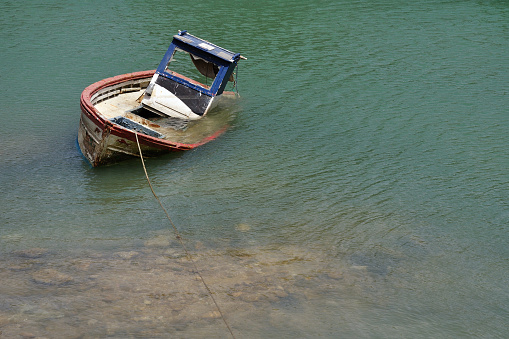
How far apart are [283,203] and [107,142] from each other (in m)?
4.24

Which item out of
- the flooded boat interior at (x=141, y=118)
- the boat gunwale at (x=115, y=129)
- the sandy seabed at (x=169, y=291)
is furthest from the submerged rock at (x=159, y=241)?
the flooded boat interior at (x=141, y=118)

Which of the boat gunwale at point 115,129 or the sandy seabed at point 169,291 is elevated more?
the boat gunwale at point 115,129

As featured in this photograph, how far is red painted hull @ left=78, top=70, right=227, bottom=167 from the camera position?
1262cm

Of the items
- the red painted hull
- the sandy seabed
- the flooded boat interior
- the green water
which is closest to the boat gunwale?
the red painted hull

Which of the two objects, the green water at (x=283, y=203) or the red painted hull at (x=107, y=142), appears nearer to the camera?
the green water at (x=283, y=203)

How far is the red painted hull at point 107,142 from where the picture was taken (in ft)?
41.4

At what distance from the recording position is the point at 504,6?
3000 centimetres

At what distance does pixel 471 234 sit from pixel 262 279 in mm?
4730

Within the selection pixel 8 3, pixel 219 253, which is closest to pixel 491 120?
pixel 219 253

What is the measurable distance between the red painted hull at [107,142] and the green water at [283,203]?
341 millimetres

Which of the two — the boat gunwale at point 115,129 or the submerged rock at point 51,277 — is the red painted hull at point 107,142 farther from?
the submerged rock at point 51,277

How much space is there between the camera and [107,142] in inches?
502

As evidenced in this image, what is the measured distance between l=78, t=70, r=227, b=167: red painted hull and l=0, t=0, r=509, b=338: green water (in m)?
0.34

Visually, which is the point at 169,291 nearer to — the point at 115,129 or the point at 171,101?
the point at 115,129
